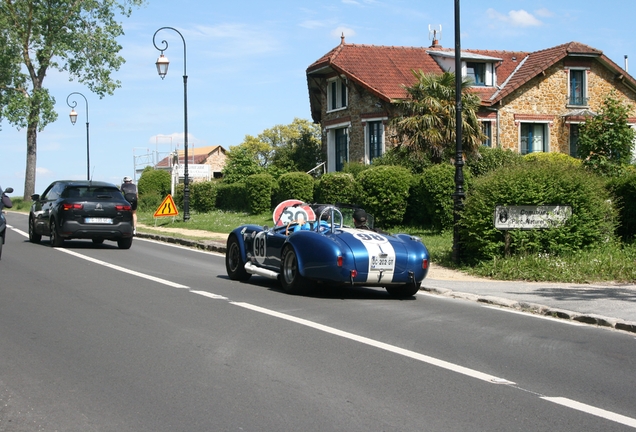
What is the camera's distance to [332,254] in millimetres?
10867

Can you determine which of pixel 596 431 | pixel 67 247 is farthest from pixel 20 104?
pixel 596 431

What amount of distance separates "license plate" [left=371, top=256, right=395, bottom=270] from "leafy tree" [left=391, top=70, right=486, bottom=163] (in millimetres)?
22095

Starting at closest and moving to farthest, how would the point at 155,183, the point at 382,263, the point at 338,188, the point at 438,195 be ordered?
the point at 382,263
the point at 438,195
the point at 338,188
the point at 155,183

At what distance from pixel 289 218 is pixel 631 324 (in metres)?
5.35

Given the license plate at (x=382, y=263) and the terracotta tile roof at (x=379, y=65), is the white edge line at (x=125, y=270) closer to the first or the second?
the license plate at (x=382, y=263)

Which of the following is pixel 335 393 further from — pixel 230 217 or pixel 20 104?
pixel 20 104

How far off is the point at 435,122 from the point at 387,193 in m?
8.80

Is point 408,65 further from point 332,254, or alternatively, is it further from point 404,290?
point 332,254

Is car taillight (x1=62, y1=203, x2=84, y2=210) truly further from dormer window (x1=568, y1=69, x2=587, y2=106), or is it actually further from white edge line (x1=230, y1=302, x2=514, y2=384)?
dormer window (x1=568, y1=69, x2=587, y2=106)

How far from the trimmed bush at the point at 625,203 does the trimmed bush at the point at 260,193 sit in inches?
786

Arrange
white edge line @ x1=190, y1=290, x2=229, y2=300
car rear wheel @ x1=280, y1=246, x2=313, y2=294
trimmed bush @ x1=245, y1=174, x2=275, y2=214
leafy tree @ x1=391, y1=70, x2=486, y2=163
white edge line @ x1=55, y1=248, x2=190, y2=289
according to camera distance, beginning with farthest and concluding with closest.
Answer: trimmed bush @ x1=245, y1=174, x2=275, y2=214, leafy tree @ x1=391, y1=70, x2=486, y2=163, white edge line @ x1=55, y1=248, x2=190, y2=289, car rear wheel @ x1=280, y1=246, x2=313, y2=294, white edge line @ x1=190, y1=290, x2=229, y2=300

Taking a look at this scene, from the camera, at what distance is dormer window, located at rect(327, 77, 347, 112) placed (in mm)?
44375

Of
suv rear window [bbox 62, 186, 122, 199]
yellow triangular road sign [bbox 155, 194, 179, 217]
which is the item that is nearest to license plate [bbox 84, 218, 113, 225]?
suv rear window [bbox 62, 186, 122, 199]

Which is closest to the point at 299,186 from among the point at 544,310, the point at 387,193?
the point at 387,193
